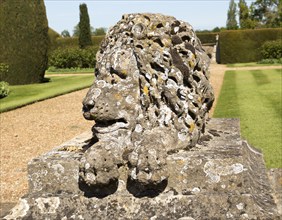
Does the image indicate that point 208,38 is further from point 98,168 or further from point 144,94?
point 98,168

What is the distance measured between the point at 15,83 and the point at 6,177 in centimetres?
1574

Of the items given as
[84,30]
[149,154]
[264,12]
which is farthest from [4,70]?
[264,12]

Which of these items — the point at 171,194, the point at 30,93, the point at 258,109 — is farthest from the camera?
the point at 30,93

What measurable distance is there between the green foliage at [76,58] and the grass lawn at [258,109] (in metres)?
14.8

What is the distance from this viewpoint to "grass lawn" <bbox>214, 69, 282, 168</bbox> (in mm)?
8453

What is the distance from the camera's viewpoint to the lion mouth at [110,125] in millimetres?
3362

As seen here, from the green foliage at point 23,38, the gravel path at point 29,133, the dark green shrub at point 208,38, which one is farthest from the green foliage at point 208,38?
the gravel path at point 29,133

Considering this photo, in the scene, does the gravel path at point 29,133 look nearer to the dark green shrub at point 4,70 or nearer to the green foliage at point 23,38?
the dark green shrub at point 4,70

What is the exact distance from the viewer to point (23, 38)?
72.6 ft

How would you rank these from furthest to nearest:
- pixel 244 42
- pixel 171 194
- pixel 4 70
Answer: pixel 244 42, pixel 4 70, pixel 171 194

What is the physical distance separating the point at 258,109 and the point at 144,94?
9.75 metres

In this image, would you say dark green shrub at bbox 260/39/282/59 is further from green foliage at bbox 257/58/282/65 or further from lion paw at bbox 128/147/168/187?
lion paw at bbox 128/147/168/187

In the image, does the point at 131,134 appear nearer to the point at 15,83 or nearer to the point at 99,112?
the point at 99,112

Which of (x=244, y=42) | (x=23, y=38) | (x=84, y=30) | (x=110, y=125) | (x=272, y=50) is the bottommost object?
(x=272, y=50)
